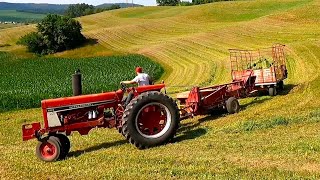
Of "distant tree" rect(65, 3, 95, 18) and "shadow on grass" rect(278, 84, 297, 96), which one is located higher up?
"distant tree" rect(65, 3, 95, 18)

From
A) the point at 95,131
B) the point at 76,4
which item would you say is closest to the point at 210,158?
the point at 95,131

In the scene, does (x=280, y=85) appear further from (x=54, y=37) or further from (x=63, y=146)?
(x=54, y=37)

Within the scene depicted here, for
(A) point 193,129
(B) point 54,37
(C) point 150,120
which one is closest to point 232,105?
(A) point 193,129

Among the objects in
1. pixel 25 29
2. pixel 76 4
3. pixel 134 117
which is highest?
pixel 76 4

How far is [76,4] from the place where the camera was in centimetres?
19175

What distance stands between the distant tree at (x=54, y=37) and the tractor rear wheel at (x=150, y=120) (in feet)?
154

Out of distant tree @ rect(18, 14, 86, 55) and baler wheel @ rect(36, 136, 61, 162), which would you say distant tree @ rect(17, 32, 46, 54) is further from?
baler wheel @ rect(36, 136, 61, 162)

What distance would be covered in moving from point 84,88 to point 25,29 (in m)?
51.1

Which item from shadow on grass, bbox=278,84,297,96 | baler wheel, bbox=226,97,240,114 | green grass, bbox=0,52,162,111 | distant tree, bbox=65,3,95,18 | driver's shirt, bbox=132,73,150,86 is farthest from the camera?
distant tree, bbox=65,3,95,18

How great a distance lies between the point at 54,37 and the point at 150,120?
158 ft

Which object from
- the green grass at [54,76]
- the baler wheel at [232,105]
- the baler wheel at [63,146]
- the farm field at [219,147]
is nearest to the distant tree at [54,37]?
the green grass at [54,76]

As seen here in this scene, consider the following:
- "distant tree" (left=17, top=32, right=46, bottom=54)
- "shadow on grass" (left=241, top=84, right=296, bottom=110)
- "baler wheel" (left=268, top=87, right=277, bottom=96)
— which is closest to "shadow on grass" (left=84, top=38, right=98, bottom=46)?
"distant tree" (left=17, top=32, right=46, bottom=54)

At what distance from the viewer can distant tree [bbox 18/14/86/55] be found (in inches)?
2208

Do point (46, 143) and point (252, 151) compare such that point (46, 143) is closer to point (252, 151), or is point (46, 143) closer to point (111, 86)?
point (252, 151)
